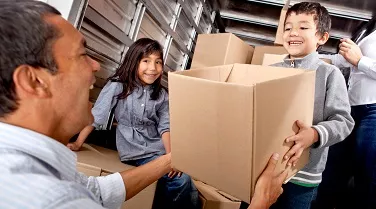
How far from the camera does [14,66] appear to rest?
22.1 inches

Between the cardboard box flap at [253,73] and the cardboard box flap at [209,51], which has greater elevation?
the cardboard box flap at [209,51]

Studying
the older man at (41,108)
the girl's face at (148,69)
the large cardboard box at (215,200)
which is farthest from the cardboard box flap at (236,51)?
the older man at (41,108)

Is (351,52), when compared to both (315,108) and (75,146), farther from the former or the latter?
(75,146)

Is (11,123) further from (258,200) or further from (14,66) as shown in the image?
(258,200)

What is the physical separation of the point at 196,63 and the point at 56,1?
1.48m

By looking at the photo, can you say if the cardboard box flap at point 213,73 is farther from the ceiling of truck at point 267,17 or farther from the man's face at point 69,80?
the ceiling of truck at point 267,17

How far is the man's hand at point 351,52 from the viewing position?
143cm

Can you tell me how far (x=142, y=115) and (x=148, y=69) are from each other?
1.01 feet

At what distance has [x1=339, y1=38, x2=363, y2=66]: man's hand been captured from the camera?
143 cm

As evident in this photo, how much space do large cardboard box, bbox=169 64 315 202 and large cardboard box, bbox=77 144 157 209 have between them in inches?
19.8

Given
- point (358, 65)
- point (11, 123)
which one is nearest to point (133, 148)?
point (11, 123)

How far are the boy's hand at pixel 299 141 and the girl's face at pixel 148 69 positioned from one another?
1168 mm

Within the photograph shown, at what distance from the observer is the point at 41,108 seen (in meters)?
0.58

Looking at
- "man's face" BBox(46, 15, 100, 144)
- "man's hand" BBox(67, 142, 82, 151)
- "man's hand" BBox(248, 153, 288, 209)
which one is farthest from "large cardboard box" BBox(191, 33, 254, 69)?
"man's face" BBox(46, 15, 100, 144)
